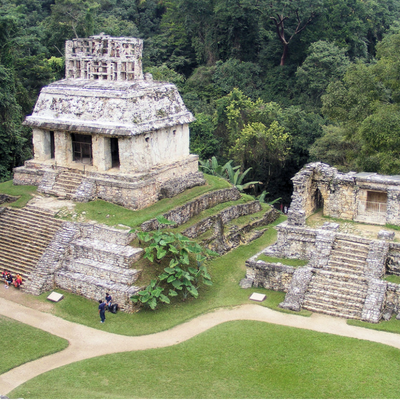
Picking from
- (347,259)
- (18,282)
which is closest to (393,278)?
(347,259)

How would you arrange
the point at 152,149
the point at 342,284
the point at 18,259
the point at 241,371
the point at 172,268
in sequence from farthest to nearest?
the point at 152,149, the point at 18,259, the point at 172,268, the point at 342,284, the point at 241,371

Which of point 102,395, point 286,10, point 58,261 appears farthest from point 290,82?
point 102,395

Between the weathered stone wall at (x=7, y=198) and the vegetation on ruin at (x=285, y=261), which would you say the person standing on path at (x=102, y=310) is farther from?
the weathered stone wall at (x=7, y=198)

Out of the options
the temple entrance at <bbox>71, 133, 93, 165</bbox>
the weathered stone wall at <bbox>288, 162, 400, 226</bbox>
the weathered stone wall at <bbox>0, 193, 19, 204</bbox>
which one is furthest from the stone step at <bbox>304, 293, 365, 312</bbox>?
the weathered stone wall at <bbox>0, 193, 19, 204</bbox>

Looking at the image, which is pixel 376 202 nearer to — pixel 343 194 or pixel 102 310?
pixel 343 194

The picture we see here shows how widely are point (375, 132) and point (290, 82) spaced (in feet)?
64.2

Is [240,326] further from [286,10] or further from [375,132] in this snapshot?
[286,10]

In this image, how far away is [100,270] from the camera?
2058cm

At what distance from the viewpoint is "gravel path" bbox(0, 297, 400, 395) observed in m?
17.0

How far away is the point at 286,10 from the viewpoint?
143 feet

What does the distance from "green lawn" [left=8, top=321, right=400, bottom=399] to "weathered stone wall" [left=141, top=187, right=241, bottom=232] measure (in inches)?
221

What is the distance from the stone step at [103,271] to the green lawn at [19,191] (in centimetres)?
431

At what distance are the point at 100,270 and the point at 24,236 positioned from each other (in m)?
4.01

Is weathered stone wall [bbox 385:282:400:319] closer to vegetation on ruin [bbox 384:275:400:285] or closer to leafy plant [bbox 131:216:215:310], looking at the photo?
vegetation on ruin [bbox 384:275:400:285]
